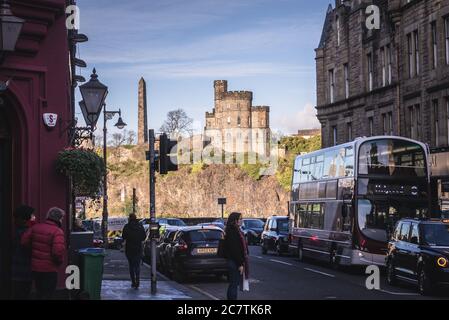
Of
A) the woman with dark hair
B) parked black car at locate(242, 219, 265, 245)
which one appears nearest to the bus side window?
the woman with dark hair

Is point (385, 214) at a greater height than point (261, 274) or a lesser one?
greater

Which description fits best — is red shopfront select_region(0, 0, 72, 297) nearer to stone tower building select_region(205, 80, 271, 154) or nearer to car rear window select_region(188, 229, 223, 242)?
car rear window select_region(188, 229, 223, 242)

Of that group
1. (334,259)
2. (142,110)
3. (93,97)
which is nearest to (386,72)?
(334,259)

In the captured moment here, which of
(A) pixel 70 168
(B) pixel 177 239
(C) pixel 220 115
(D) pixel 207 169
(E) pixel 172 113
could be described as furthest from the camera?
(C) pixel 220 115

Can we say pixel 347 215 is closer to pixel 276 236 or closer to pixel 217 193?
pixel 276 236

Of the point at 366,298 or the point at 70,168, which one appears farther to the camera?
the point at 366,298

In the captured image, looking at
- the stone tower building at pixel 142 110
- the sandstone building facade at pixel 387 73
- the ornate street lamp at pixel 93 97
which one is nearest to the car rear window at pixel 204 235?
the ornate street lamp at pixel 93 97

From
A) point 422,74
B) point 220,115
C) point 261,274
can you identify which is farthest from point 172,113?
point 261,274

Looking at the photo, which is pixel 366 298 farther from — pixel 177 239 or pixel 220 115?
pixel 220 115

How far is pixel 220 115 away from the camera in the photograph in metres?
150

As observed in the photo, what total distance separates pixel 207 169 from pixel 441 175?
7230cm

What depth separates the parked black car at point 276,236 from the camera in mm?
40406

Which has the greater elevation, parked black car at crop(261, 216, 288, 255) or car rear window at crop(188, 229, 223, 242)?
car rear window at crop(188, 229, 223, 242)

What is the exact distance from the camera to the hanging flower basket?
1706 centimetres
